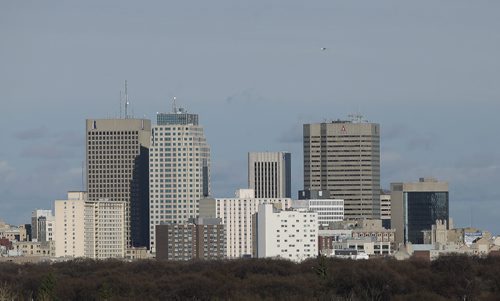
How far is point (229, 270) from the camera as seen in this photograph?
172500 millimetres

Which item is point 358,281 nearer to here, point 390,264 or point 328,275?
point 328,275

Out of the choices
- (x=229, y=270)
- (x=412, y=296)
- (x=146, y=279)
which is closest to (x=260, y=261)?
(x=229, y=270)

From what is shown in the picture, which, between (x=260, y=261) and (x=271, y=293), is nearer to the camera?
(x=271, y=293)

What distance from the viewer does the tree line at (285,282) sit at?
14062cm

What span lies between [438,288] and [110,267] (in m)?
45.4

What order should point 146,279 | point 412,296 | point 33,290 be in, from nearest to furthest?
1. point 412,296
2. point 33,290
3. point 146,279

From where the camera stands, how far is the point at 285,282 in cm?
14888

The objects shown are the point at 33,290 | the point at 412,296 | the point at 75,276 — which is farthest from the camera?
the point at 75,276

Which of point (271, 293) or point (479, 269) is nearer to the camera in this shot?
point (271, 293)

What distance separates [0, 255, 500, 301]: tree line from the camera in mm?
140625

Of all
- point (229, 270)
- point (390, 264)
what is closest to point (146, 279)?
point (229, 270)

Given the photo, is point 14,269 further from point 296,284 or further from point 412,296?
point 412,296

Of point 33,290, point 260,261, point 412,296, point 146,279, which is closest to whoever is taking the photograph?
point 412,296

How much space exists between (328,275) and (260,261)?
30883 mm
